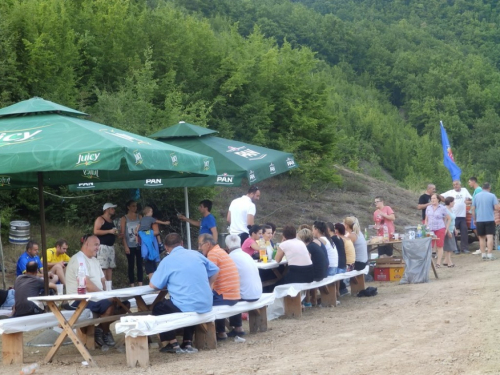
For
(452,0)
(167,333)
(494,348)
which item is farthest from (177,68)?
(452,0)

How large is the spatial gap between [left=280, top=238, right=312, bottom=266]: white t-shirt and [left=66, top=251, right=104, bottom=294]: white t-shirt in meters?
3.08

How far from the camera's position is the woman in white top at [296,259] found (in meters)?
11.2

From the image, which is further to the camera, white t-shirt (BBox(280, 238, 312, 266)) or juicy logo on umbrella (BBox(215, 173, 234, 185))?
juicy logo on umbrella (BBox(215, 173, 234, 185))

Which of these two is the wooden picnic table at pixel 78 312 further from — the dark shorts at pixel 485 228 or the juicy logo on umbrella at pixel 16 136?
the dark shorts at pixel 485 228

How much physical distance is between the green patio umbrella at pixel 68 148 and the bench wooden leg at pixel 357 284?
14.7ft

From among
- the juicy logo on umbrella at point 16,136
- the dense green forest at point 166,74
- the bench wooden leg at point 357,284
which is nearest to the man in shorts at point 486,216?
the bench wooden leg at point 357,284

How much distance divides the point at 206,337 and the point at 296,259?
9.35 feet

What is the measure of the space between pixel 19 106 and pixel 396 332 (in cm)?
517

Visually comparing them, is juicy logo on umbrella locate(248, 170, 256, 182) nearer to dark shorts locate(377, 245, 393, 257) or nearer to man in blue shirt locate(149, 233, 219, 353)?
man in blue shirt locate(149, 233, 219, 353)

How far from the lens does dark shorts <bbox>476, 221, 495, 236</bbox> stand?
16.8 m

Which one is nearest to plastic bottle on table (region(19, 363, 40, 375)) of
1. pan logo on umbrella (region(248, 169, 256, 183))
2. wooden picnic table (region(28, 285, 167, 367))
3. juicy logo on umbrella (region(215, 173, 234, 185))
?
wooden picnic table (region(28, 285, 167, 367))

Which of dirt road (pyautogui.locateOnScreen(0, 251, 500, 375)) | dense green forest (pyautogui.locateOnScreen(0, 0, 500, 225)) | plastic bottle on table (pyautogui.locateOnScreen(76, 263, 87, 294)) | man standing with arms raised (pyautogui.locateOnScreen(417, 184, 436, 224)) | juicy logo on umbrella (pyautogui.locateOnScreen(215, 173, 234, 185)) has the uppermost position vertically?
dense green forest (pyautogui.locateOnScreen(0, 0, 500, 225))

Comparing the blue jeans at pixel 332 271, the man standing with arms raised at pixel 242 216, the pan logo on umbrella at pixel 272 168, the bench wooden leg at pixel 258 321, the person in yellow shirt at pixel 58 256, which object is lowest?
the bench wooden leg at pixel 258 321

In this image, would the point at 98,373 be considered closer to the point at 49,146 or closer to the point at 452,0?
the point at 49,146
